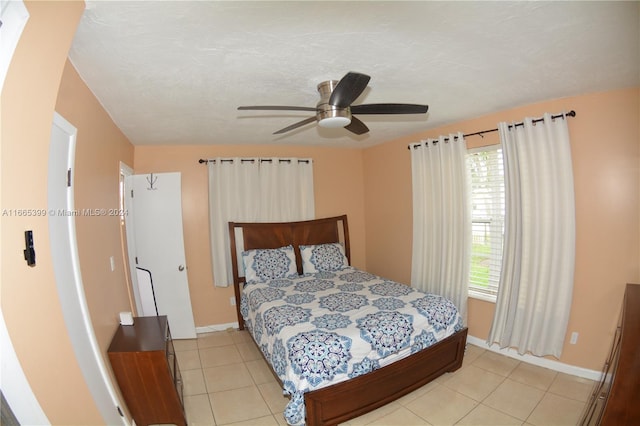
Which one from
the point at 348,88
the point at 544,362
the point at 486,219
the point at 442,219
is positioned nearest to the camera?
the point at 348,88

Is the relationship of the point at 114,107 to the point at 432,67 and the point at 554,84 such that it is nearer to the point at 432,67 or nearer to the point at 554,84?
the point at 432,67

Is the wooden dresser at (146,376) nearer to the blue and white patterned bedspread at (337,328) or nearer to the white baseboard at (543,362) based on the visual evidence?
the blue and white patterned bedspread at (337,328)

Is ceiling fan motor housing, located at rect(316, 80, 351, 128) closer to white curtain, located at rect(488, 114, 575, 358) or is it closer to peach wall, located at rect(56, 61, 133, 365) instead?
peach wall, located at rect(56, 61, 133, 365)

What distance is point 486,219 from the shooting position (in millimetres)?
2945

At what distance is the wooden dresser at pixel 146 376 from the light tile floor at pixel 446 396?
0.30m

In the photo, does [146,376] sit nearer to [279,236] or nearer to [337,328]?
[337,328]

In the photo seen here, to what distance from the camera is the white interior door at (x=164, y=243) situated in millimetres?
3271

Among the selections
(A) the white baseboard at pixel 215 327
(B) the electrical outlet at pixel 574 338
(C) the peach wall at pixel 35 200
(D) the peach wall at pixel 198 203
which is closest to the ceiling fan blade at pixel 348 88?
(C) the peach wall at pixel 35 200

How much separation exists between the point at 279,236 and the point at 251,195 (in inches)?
26.4

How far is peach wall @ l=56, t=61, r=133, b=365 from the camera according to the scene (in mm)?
1601

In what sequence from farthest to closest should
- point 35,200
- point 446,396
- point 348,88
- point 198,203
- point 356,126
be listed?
1. point 198,203
2. point 446,396
3. point 356,126
4. point 348,88
5. point 35,200

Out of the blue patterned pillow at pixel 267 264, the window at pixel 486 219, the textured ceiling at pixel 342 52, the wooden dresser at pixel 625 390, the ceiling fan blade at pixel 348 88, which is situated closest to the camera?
the wooden dresser at pixel 625 390

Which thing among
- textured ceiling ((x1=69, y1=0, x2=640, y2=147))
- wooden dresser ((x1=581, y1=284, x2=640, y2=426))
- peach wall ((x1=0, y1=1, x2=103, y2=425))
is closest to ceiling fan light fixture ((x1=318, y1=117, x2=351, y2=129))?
textured ceiling ((x1=69, y1=0, x2=640, y2=147))

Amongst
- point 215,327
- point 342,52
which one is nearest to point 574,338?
point 342,52
